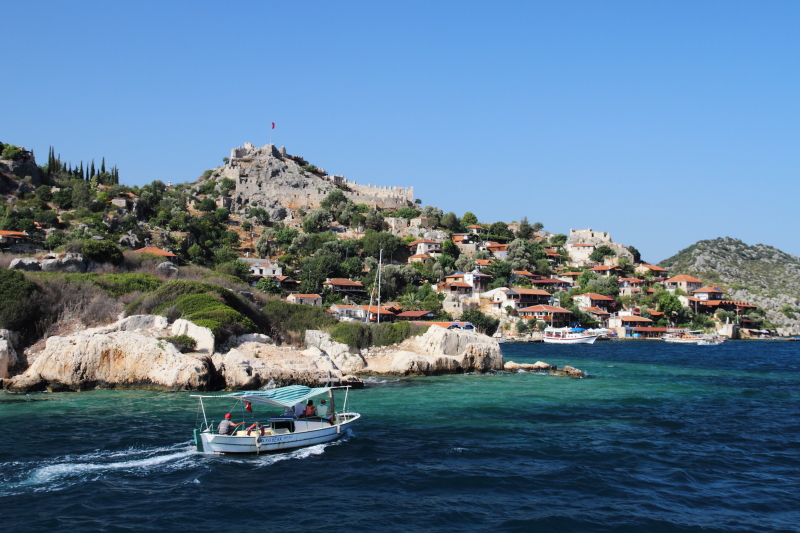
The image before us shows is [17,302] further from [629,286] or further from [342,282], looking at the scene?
[629,286]

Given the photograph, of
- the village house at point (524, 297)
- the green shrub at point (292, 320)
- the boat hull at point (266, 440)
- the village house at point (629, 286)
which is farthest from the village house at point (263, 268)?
the boat hull at point (266, 440)

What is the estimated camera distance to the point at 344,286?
6925 centimetres

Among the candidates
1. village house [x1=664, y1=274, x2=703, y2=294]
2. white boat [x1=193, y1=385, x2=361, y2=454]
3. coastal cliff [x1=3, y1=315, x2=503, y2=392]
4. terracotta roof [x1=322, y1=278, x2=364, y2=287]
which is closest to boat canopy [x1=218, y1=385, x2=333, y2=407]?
white boat [x1=193, y1=385, x2=361, y2=454]

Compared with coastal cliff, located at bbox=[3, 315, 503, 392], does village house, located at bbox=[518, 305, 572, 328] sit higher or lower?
higher

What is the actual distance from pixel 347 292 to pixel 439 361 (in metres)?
37.9

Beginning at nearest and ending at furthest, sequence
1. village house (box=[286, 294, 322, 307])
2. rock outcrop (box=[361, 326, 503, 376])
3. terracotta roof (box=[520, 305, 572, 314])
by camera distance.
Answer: rock outcrop (box=[361, 326, 503, 376])
village house (box=[286, 294, 322, 307])
terracotta roof (box=[520, 305, 572, 314])

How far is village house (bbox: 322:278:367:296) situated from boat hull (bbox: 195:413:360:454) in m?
51.7

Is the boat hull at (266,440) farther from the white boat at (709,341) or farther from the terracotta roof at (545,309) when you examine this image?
the white boat at (709,341)

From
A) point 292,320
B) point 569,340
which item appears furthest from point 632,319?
point 292,320

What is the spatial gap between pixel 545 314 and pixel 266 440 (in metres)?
57.5

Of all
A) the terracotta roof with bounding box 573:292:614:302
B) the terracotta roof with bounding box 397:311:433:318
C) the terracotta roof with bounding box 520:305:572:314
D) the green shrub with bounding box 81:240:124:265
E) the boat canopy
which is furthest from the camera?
the terracotta roof with bounding box 573:292:614:302

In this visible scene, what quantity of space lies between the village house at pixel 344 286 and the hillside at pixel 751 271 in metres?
56.3

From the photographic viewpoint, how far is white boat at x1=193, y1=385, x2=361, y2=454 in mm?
15086

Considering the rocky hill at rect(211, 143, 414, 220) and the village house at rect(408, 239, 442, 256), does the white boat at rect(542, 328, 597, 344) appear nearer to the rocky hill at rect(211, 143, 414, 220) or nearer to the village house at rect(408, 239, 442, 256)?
the village house at rect(408, 239, 442, 256)
